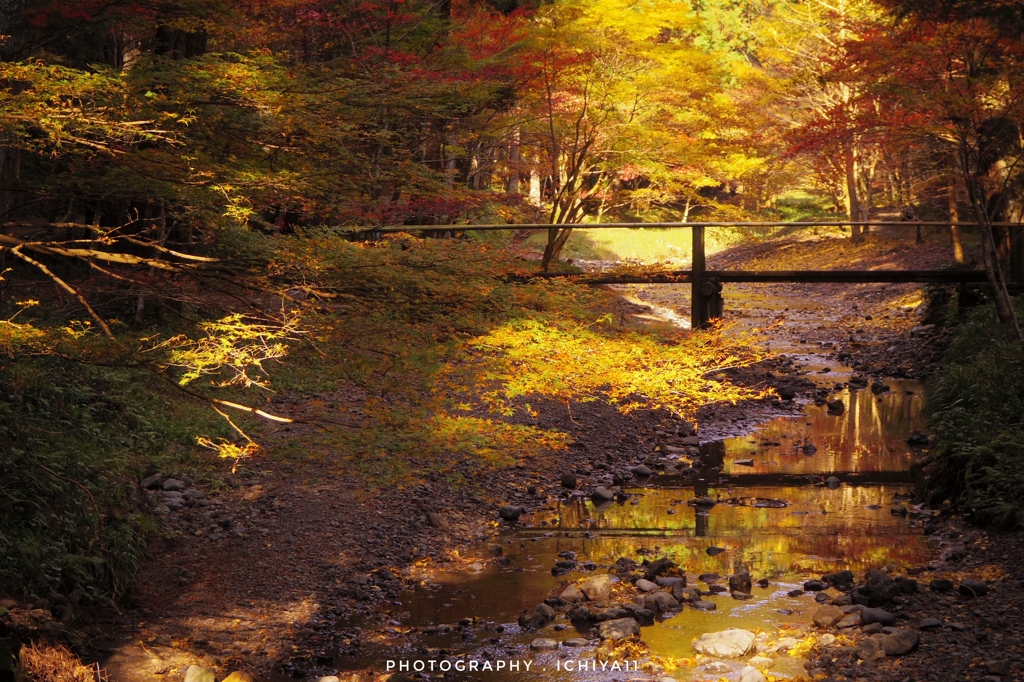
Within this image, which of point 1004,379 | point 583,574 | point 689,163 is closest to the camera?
point 583,574

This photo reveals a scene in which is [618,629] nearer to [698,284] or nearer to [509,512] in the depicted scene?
[509,512]

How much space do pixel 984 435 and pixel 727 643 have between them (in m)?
3.81

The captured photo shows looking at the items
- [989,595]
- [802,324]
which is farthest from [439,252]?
[802,324]

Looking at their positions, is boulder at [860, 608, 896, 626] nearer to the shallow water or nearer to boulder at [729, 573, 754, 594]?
the shallow water

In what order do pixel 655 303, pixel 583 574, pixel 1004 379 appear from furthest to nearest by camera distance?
pixel 655 303 < pixel 1004 379 < pixel 583 574

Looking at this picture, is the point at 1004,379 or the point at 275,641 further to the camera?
the point at 1004,379

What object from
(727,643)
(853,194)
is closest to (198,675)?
(727,643)

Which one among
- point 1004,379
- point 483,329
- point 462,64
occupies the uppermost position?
point 462,64

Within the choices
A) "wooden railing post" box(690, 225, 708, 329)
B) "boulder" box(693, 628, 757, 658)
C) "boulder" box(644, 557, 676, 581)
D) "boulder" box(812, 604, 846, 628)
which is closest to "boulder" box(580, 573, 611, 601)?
"boulder" box(644, 557, 676, 581)

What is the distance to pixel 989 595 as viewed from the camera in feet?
A: 19.2

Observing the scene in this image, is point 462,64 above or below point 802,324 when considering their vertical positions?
above

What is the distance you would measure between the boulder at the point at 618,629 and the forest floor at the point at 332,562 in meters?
1.18

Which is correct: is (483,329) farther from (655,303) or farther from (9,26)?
(655,303)

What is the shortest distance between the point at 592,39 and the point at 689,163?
255 centimetres
